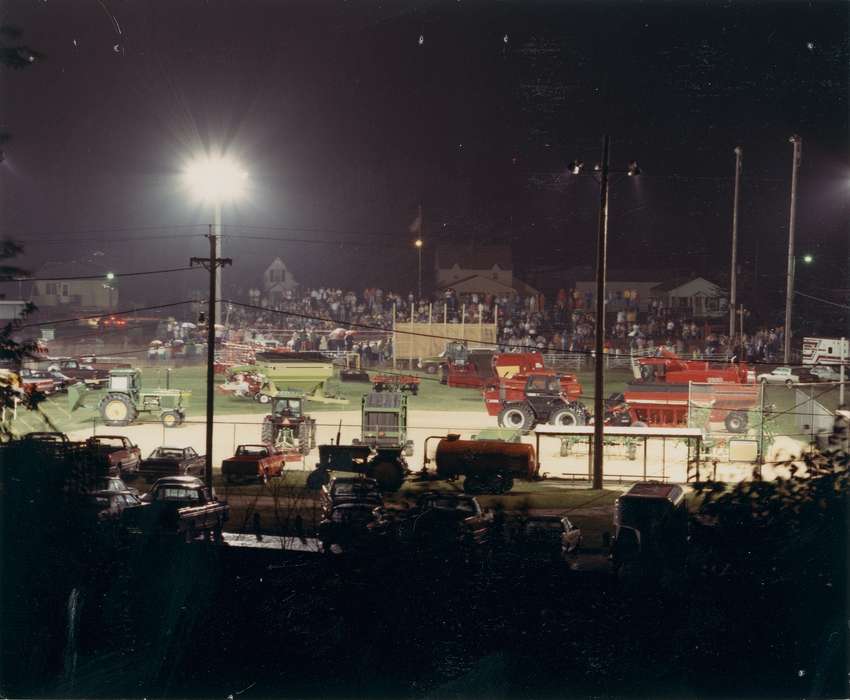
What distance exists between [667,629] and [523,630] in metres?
1.14

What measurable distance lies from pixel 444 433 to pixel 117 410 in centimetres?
1048

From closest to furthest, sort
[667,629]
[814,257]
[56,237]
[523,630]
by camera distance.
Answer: [667,629], [523,630], [814,257], [56,237]

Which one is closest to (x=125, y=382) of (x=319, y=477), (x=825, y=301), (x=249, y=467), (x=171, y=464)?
(x=171, y=464)

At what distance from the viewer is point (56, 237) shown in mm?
83750

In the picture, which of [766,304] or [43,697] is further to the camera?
[766,304]

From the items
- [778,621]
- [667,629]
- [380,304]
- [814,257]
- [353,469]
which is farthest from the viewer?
[814,257]

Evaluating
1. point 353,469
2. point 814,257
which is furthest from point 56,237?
point 353,469

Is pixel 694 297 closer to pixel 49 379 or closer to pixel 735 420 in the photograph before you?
pixel 735 420

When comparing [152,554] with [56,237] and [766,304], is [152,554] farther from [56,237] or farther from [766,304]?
[56,237]

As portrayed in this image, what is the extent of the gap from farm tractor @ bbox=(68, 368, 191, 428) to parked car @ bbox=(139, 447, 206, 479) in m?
6.31

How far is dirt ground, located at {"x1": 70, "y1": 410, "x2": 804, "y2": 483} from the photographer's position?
78.1ft

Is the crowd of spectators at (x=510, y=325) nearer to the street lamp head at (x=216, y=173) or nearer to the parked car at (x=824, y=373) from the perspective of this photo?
the parked car at (x=824, y=373)

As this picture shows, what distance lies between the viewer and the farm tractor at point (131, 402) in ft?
99.1

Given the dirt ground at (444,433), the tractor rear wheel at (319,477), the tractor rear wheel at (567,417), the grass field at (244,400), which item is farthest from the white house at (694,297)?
the tractor rear wheel at (319,477)
